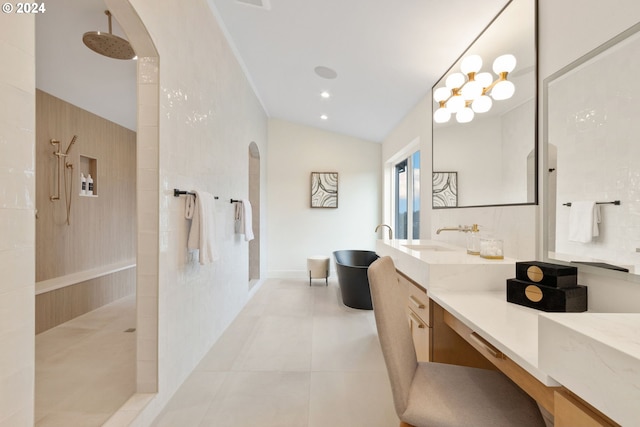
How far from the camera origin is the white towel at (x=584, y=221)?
1.21 meters

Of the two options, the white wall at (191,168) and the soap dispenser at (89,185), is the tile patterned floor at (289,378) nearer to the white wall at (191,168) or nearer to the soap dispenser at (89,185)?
the white wall at (191,168)

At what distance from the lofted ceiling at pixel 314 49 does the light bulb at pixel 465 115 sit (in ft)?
1.75

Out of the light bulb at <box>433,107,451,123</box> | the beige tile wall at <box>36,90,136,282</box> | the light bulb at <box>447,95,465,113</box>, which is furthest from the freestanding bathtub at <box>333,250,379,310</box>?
the beige tile wall at <box>36,90,136,282</box>

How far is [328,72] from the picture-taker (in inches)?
124

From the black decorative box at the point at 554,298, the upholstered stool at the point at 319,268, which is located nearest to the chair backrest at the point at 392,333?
the black decorative box at the point at 554,298

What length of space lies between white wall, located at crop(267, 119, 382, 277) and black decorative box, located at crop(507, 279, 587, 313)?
13.2 ft

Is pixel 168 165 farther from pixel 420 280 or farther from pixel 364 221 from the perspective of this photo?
pixel 364 221

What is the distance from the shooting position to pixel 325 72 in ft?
10.4

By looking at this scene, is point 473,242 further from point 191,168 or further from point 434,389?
point 191,168

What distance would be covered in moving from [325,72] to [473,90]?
1671 mm

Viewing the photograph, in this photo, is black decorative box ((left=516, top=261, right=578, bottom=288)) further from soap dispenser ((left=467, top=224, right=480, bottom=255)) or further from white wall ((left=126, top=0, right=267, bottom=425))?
white wall ((left=126, top=0, right=267, bottom=425))

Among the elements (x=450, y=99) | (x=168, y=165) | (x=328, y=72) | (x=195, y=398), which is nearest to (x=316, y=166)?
(x=328, y=72)

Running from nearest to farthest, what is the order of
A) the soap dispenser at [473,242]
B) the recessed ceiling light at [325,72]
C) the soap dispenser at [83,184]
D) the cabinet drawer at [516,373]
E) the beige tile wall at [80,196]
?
the cabinet drawer at [516,373] < the soap dispenser at [473,242] < the beige tile wall at [80,196] < the recessed ceiling light at [325,72] < the soap dispenser at [83,184]

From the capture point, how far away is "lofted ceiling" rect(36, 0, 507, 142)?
206 cm
